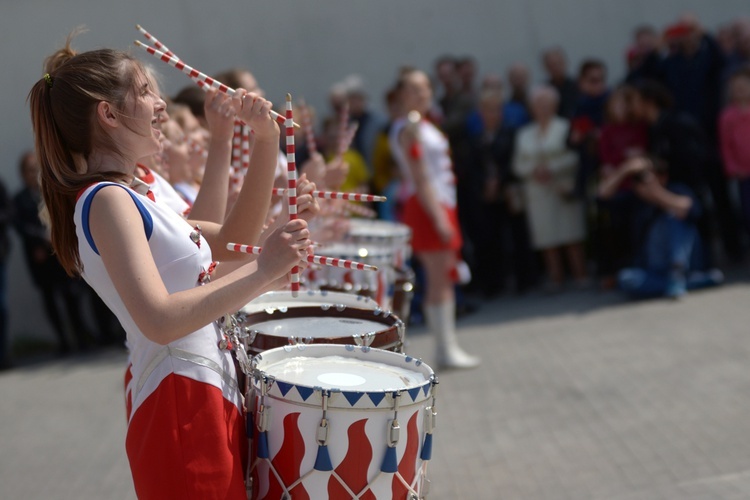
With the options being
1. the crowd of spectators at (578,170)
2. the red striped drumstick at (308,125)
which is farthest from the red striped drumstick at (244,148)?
the crowd of spectators at (578,170)

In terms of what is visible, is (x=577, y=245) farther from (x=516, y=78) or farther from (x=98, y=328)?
(x=98, y=328)

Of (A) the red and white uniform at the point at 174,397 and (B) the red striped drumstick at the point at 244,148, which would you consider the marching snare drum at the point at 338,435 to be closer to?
(A) the red and white uniform at the point at 174,397

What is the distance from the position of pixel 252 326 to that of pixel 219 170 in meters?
0.46

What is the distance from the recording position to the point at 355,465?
2256 millimetres

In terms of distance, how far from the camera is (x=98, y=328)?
909 centimetres

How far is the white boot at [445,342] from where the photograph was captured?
22.0ft

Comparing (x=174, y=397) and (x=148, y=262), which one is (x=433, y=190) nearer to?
(x=174, y=397)

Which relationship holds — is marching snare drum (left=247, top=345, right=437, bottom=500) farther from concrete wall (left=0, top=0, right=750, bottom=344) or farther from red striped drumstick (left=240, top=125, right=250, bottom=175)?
concrete wall (left=0, top=0, right=750, bottom=344)

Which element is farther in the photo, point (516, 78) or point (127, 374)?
point (516, 78)

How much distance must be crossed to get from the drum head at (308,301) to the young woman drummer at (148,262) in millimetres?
698

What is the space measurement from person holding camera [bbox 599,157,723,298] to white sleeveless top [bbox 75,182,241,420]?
249 inches

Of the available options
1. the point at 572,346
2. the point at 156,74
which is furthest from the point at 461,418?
the point at 156,74

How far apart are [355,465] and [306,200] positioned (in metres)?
0.63

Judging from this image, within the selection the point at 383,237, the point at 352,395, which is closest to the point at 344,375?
the point at 352,395
